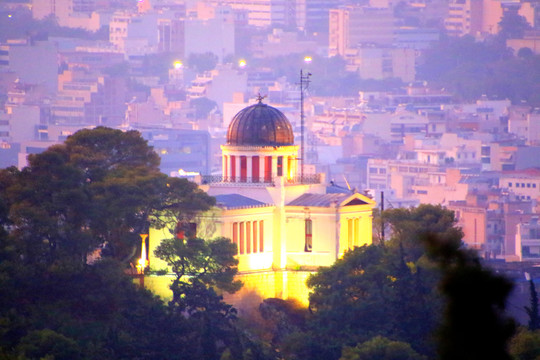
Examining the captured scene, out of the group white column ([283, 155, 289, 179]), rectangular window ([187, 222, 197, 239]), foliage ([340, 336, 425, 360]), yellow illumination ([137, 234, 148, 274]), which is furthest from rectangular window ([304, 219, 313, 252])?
foliage ([340, 336, 425, 360])

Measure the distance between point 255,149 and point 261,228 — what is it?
5.79ft

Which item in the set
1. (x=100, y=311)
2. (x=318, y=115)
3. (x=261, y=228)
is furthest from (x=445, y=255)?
(x=318, y=115)

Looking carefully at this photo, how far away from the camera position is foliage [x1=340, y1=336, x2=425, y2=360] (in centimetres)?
3731

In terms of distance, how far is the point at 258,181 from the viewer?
44.5 meters

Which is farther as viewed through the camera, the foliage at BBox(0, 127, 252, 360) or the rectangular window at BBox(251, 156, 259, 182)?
the rectangular window at BBox(251, 156, 259, 182)

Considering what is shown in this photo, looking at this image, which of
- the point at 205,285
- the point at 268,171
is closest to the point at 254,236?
the point at 268,171

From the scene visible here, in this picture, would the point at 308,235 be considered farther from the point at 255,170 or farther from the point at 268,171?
the point at 255,170

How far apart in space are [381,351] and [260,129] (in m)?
8.32

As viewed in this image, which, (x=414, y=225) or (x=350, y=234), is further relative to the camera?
(x=350, y=234)

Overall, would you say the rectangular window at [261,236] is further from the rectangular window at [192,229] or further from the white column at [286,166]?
the rectangular window at [192,229]

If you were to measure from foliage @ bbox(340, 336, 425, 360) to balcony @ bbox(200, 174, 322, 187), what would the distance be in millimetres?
6994

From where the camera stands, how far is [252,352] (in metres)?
38.2

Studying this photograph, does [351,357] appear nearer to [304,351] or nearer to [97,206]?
[304,351]

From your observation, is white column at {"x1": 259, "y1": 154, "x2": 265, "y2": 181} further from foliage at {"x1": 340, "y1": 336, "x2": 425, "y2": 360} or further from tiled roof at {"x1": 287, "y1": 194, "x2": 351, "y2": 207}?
foliage at {"x1": 340, "y1": 336, "x2": 425, "y2": 360}
